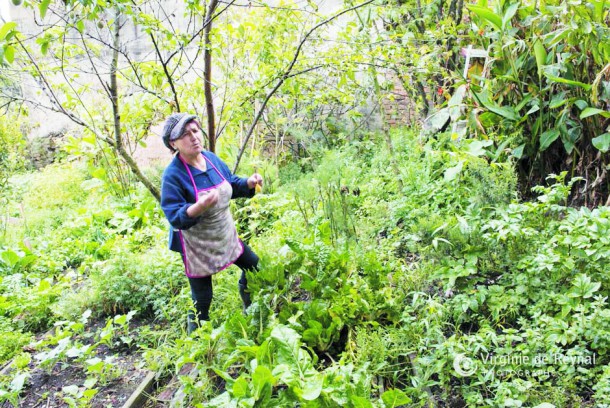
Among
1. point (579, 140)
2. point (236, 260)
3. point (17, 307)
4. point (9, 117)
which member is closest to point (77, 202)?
point (9, 117)

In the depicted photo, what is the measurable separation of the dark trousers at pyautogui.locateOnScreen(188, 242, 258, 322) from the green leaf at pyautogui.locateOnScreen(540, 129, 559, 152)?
2.29 meters

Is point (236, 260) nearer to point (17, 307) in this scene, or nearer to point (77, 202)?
point (17, 307)

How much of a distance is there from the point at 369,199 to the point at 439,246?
1.54m

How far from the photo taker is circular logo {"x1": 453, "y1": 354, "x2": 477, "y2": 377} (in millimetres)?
2164

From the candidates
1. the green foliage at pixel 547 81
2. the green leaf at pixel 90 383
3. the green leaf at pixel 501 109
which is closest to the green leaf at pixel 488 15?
the green foliage at pixel 547 81

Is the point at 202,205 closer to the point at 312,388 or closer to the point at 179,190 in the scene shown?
the point at 179,190

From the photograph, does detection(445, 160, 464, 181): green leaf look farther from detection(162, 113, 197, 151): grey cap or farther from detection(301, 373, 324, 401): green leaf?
detection(301, 373, 324, 401): green leaf

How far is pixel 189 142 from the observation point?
2.84 m

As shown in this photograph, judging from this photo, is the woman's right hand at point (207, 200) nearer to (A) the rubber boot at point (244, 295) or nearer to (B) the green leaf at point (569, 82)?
(A) the rubber boot at point (244, 295)

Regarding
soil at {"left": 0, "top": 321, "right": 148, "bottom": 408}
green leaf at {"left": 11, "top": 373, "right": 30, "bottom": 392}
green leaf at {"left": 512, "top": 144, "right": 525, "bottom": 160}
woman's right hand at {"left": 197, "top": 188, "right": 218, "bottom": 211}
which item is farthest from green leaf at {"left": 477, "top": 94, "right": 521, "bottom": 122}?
green leaf at {"left": 11, "top": 373, "right": 30, "bottom": 392}

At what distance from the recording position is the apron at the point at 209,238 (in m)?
2.96

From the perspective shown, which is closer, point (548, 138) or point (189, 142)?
point (189, 142)

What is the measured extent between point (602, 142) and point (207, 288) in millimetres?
2830

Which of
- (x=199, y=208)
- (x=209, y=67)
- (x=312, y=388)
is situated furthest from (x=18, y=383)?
(x=209, y=67)
